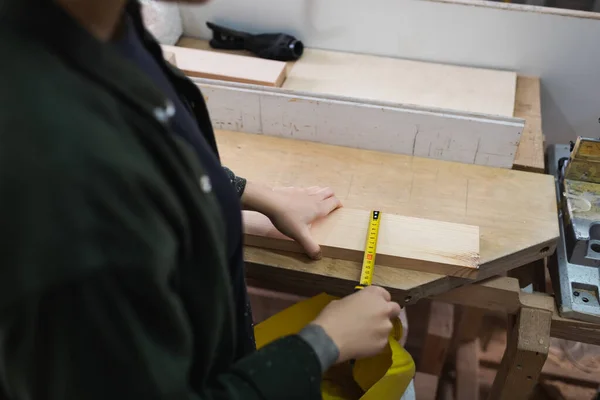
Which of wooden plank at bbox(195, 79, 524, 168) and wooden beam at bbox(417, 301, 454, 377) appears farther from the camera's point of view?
wooden beam at bbox(417, 301, 454, 377)

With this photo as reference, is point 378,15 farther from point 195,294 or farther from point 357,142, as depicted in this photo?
point 195,294

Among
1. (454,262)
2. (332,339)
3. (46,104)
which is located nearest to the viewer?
(46,104)

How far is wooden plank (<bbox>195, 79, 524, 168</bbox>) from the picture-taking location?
1281mm

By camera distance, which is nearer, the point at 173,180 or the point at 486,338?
the point at 173,180

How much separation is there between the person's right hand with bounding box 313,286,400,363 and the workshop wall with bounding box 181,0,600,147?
974mm

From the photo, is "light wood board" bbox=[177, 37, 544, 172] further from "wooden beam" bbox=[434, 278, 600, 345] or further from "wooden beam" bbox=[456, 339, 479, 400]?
"wooden beam" bbox=[456, 339, 479, 400]

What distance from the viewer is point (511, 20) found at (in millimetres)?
1518

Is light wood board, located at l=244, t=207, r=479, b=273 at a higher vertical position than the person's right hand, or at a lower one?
lower

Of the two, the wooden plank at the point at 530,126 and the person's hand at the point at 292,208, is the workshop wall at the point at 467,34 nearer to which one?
the wooden plank at the point at 530,126

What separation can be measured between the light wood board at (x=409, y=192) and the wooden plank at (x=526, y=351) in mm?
114

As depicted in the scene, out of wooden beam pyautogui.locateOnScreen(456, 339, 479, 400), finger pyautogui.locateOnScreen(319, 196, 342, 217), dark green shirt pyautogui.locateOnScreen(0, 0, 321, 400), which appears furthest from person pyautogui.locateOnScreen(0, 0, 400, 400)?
wooden beam pyautogui.locateOnScreen(456, 339, 479, 400)

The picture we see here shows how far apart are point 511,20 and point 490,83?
0.18m

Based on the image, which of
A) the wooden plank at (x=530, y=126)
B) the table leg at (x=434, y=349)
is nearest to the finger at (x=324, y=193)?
the wooden plank at (x=530, y=126)

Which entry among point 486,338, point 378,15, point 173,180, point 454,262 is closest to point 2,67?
point 173,180
